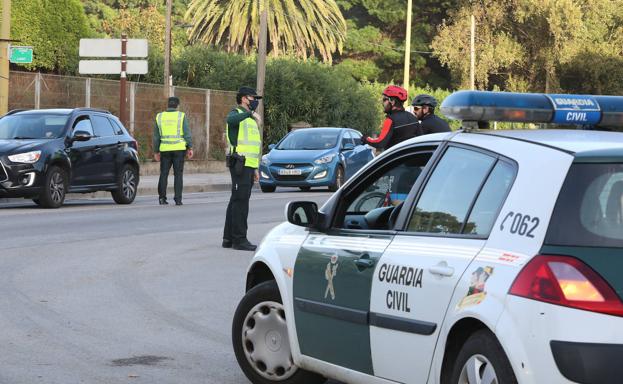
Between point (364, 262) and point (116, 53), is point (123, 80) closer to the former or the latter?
point (116, 53)

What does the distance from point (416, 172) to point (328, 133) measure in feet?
76.7

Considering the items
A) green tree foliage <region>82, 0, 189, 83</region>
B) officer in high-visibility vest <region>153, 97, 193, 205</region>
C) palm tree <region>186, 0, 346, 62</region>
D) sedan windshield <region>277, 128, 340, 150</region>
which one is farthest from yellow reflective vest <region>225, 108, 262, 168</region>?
palm tree <region>186, 0, 346, 62</region>

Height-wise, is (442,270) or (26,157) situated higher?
(442,270)

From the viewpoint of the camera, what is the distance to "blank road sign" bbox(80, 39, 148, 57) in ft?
98.1

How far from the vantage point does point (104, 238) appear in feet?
52.2

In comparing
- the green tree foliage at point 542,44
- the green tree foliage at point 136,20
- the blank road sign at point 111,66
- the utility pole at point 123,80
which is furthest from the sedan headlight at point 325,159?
the green tree foliage at point 542,44

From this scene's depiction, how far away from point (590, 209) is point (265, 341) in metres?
2.52

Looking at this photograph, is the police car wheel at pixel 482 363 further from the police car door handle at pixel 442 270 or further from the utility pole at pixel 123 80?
the utility pole at pixel 123 80

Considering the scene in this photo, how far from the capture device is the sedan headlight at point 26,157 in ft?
65.5

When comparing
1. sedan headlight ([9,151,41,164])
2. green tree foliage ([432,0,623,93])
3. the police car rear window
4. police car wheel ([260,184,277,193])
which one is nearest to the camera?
the police car rear window

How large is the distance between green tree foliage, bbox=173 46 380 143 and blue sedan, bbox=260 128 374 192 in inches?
615

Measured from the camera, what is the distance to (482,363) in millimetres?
4914

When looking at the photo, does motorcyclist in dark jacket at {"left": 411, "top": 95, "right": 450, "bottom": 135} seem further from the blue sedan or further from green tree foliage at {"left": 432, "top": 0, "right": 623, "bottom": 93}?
green tree foliage at {"left": 432, "top": 0, "right": 623, "bottom": 93}

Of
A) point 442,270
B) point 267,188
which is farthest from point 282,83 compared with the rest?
point 442,270
